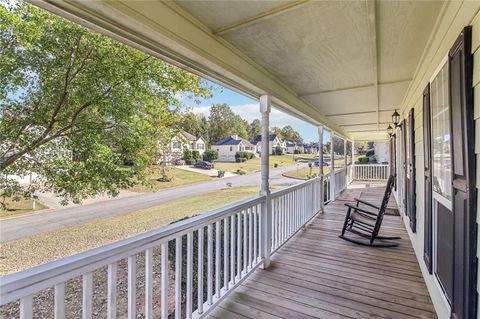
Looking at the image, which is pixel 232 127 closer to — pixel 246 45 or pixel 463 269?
pixel 246 45

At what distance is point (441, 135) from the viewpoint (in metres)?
1.96

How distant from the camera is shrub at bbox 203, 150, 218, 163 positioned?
8.75 ft

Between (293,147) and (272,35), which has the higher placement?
(272,35)

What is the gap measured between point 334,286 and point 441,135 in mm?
1789

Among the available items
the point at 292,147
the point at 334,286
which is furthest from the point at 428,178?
the point at 292,147

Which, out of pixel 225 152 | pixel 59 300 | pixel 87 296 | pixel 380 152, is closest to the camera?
pixel 59 300

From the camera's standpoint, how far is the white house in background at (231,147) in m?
2.84

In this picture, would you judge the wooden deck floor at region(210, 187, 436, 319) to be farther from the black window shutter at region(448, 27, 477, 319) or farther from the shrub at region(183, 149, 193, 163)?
the shrub at region(183, 149, 193, 163)

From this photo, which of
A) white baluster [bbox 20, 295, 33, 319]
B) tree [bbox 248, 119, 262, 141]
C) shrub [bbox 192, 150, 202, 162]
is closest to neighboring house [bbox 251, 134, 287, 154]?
tree [bbox 248, 119, 262, 141]

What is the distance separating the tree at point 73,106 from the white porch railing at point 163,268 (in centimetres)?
148

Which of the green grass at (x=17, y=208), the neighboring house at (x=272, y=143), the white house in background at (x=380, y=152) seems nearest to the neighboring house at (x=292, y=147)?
the neighboring house at (x=272, y=143)

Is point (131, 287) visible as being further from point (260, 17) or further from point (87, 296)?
point (260, 17)

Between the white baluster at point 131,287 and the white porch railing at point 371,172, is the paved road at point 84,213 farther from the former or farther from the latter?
the white porch railing at point 371,172

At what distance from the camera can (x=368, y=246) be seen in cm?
385
